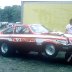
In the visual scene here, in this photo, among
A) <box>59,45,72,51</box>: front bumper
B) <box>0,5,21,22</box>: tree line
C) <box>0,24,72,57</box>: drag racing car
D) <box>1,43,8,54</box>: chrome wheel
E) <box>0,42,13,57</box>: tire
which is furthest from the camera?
<box>0,5,21,22</box>: tree line

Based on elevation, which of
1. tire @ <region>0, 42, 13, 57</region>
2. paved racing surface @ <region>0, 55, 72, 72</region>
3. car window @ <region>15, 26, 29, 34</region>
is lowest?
paved racing surface @ <region>0, 55, 72, 72</region>

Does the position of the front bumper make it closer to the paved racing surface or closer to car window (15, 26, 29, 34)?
the paved racing surface

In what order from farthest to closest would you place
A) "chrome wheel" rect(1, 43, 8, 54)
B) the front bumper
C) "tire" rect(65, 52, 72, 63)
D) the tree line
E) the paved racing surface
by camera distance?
the tree line
"chrome wheel" rect(1, 43, 8, 54)
"tire" rect(65, 52, 72, 63)
the front bumper
the paved racing surface

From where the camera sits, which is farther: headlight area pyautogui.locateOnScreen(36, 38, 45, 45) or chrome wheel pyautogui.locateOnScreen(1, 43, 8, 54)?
chrome wheel pyautogui.locateOnScreen(1, 43, 8, 54)

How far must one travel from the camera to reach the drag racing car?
36.1 ft

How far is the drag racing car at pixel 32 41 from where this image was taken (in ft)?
36.1

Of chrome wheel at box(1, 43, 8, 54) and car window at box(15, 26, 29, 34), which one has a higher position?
car window at box(15, 26, 29, 34)

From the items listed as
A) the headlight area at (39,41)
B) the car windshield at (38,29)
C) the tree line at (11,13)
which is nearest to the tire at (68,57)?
the headlight area at (39,41)

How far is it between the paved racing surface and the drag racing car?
1.18 ft

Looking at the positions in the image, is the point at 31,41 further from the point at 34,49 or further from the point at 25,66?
the point at 25,66

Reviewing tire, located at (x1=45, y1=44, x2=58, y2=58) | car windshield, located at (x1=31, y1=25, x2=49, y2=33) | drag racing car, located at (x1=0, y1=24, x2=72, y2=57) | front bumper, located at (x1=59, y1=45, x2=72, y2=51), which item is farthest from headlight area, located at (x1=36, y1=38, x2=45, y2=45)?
front bumper, located at (x1=59, y1=45, x2=72, y2=51)

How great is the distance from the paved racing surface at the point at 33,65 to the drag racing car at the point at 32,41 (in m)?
0.36

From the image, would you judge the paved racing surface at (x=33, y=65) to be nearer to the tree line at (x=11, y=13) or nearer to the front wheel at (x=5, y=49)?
the front wheel at (x=5, y=49)

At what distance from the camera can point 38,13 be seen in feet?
54.0
